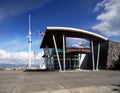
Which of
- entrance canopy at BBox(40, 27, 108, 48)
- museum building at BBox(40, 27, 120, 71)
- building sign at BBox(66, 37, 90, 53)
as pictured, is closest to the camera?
entrance canopy at BBox(40, 27, 108, 48)

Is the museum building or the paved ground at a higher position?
the museum building

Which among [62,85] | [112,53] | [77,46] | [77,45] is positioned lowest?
[62,85]

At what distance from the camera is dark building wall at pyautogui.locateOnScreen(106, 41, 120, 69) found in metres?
42.6

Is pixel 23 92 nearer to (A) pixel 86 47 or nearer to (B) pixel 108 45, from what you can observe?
(A) pixel 86 47

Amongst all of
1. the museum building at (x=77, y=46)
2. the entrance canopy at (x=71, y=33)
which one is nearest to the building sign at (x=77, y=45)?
the museum building at (x=77, y=46)

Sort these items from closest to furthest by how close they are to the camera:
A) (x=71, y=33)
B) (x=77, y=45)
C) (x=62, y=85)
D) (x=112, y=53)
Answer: (x=62, y=85) < (x=71, y=33) < (x=77, y=45) < (x=112, y=53)

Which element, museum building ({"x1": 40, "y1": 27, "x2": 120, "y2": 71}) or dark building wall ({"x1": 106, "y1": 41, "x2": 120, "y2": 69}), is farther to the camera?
dark building wall ({"x1": 106, "y1": 41, "x2": 120, "y2": 69})

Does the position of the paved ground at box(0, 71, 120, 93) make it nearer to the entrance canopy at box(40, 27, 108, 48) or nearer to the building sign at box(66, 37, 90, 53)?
the entrance canopy at box(40, 27, 108, 48)

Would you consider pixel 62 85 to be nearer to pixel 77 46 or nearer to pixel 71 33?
pixel 71 33

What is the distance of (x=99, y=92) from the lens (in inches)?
437

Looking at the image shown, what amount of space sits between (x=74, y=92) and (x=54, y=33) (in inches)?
1022

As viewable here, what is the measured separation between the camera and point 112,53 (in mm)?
→ 42875

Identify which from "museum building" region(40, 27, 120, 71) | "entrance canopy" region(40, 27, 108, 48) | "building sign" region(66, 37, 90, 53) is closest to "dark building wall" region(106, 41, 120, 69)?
"museum building" region(40, 27, 120, 71)

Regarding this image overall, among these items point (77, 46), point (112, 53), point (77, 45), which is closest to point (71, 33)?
point (77, 45)
